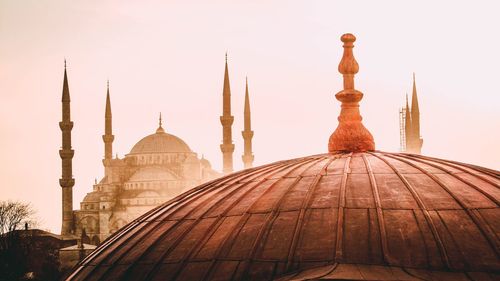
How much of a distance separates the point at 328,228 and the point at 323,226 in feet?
0.15

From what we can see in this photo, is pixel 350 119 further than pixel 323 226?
Yes

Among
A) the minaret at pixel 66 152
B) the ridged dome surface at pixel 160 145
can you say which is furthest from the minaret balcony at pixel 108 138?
the ridged dome surface at pixel 160 145

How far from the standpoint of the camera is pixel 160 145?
7188 cm

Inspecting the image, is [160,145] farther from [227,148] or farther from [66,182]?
[227,148]

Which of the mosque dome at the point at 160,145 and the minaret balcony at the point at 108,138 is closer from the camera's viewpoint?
the minaret balcony at the point at 108,138

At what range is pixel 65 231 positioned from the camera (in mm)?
55312

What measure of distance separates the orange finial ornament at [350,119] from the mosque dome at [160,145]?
6422 centimetres

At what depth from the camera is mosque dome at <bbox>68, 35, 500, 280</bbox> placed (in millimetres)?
5273

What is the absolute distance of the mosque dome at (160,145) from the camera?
71.6 meters

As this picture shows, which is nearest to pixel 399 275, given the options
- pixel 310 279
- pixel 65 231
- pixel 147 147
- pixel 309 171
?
pixel 310 279

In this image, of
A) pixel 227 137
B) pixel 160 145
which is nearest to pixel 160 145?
pixel 160 145

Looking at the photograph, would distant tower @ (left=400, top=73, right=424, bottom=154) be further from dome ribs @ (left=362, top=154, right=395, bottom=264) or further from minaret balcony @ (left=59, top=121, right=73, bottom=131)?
dome ribs @ (left=362, top=154, right=395, bottom=264)

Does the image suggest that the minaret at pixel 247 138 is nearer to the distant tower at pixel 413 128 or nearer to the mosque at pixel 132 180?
the mosque at pixel 132 180

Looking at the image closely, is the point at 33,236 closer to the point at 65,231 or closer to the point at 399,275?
the point at 65,231
